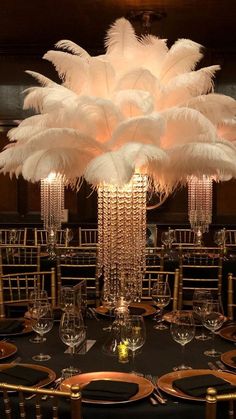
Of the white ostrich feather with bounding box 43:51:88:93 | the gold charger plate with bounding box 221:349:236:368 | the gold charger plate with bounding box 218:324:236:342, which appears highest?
the white ostrich feather with bounding box 43:51:88:93

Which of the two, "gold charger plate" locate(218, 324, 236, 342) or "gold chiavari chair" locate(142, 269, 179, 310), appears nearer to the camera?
"gold charger plate" locate(218, 324, 236, 342)

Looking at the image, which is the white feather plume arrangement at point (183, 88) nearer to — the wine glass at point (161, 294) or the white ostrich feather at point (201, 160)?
the white ostrich feather at point (201, 160)

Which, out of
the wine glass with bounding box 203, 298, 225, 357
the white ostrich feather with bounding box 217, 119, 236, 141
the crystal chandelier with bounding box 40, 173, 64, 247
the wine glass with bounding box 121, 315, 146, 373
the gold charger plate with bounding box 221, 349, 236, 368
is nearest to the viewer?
the wine glass with bounding box 121, 315, 146, 373

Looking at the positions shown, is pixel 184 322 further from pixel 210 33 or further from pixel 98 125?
pixel 210 33

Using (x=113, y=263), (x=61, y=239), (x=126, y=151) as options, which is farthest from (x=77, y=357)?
(x=61, y=239)

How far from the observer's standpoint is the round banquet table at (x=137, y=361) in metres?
2.08

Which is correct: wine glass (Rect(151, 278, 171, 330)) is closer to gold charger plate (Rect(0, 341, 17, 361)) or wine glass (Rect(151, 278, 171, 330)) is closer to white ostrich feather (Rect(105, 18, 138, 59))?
gold charger plate (Rect(0, 341, 17, 361))

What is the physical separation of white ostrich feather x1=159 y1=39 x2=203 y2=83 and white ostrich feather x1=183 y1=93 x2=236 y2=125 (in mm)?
215

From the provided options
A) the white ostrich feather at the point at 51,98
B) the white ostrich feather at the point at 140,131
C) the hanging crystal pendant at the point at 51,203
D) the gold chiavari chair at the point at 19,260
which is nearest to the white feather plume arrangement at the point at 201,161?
the white ostrich feather at the point at 140,131

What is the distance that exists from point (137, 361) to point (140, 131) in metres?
1.06

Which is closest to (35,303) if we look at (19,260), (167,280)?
(167,280)

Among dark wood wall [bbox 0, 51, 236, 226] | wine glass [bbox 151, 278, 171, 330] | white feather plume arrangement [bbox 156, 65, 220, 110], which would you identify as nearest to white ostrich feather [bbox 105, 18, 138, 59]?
white feather plume arrangement [bbox 156, 65, 220, 110]

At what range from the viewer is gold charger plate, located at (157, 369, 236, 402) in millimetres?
2173

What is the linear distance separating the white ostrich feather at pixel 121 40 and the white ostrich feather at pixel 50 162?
1.99 ft
